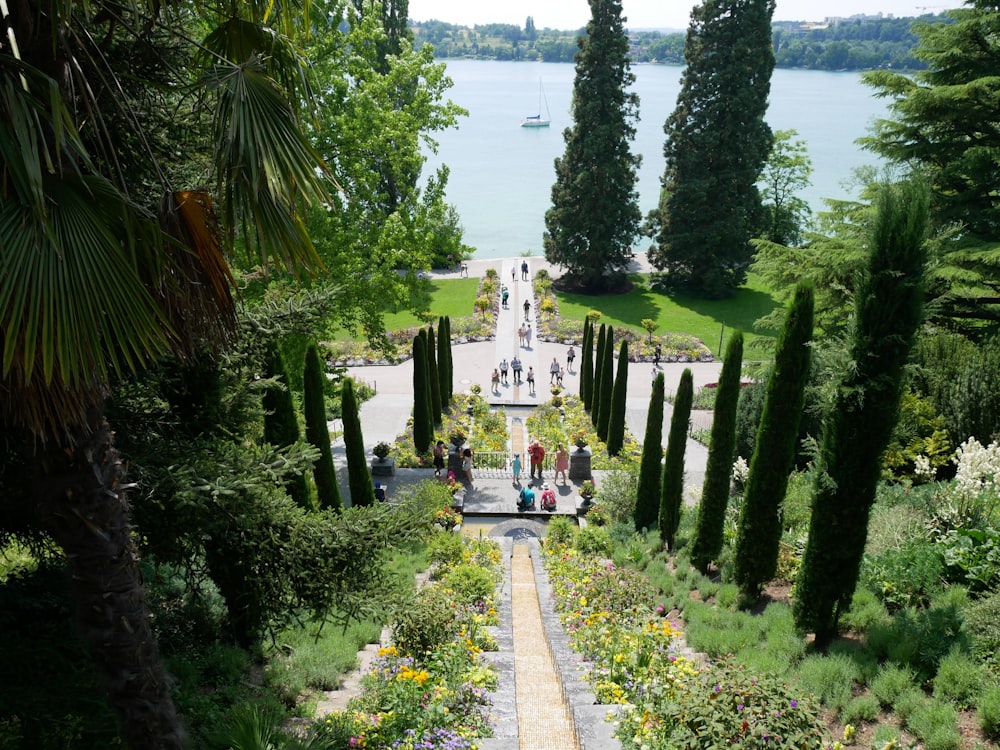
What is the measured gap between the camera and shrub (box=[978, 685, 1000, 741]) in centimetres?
705

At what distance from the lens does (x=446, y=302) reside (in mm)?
40406

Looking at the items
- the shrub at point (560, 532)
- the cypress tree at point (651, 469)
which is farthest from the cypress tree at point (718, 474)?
the shrub at point (560, 532)

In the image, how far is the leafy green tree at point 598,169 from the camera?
1531 inches

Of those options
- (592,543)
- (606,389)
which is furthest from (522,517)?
(606,389)

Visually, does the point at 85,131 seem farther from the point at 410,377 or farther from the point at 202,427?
the point at 410,377

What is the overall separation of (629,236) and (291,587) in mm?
36597

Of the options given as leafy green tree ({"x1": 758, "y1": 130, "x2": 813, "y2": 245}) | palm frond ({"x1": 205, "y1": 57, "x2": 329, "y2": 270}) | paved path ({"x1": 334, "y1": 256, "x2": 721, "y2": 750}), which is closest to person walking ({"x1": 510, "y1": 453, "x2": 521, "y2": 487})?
paved path ({"x1": 334, "y1": 256, "x2": 721, "y2": 750})

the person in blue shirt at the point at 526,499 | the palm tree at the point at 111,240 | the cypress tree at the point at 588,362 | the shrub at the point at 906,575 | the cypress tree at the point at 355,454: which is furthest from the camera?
the cypress tree at the point at 588,362

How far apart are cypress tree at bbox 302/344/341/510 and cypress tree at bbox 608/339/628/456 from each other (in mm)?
9796

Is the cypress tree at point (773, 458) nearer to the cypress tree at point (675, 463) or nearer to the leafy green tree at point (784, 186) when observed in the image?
the cypress tree at point (675, 463)

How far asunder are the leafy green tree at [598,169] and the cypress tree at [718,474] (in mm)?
28788

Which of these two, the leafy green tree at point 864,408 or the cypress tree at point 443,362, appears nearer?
the leafy green tree at point 864,408

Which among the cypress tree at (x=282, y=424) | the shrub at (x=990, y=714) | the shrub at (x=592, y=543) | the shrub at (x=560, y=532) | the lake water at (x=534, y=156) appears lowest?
the lake water at (x=534, y=156)

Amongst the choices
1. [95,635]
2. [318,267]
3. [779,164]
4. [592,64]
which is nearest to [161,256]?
[318,267]
